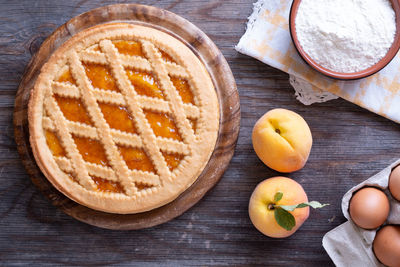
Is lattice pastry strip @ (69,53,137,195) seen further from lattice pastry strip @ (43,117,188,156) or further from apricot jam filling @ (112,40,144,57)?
apricot jam filling @ (112,40,144,57)

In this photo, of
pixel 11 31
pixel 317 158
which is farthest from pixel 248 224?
pixel 11 31

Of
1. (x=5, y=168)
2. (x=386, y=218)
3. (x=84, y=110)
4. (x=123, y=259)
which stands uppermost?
(x=84, y=110)

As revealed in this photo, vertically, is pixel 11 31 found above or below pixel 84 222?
Answer: above

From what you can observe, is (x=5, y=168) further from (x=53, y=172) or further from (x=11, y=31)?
(x=11, y=31)

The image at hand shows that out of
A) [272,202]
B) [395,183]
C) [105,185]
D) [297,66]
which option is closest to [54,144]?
[105,185]

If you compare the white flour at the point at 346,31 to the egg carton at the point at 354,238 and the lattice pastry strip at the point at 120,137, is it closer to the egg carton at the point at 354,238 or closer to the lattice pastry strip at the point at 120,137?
the egg carton at the point at 354,238

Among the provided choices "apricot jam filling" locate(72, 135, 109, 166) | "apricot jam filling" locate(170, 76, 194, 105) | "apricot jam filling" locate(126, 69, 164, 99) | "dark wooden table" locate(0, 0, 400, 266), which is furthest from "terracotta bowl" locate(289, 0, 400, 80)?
"apricot jam filling" locate(72, 135, 109, 166)

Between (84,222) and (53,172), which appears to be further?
(84,222)
